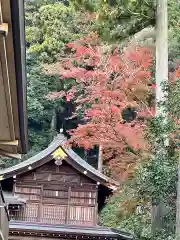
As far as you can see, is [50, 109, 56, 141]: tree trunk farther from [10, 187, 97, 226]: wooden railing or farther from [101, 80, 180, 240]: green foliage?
[101, 80, 180, 240]: green foliage

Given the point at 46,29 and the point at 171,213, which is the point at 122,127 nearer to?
the point at 171,213

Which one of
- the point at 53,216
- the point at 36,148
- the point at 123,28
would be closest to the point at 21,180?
the point at 53,216

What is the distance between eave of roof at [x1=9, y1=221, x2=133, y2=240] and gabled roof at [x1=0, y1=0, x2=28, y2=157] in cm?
897

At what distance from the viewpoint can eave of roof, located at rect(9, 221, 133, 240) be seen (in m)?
13.7

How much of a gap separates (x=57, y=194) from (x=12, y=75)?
13303 mm

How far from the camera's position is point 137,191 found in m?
8.41

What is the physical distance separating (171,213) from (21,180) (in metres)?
8.41

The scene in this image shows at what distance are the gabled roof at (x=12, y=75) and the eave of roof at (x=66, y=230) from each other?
29.4 feet

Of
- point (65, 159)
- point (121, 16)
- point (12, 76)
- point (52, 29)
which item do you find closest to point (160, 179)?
point (12, 76)

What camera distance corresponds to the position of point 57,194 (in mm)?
16094

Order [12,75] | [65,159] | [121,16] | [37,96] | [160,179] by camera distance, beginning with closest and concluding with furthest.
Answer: [12,75] → [160,179] → [121,16] → [65,159] → [37,96]

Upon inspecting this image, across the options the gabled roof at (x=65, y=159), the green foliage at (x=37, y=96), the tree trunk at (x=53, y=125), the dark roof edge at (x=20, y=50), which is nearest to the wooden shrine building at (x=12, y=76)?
the dark roof edge at (x=20, y=50)

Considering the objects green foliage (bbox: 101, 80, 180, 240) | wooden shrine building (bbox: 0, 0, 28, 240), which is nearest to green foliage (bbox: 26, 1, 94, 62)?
green foliage (bbox: 101, 80, 180, 240)

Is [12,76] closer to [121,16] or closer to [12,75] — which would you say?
[12,75]
